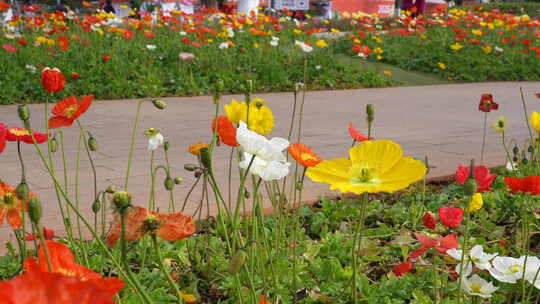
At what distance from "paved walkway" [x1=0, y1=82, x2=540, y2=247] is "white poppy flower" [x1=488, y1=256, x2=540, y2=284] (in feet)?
4.87

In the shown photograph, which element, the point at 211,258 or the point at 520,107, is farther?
the point at 520,107

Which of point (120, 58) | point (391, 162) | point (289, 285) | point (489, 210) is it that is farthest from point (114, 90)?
point (391, 162)

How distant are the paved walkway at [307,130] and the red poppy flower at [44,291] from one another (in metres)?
1.90

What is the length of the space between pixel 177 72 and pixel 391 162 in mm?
6701

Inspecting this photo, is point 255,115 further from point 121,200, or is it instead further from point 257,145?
point 121,200

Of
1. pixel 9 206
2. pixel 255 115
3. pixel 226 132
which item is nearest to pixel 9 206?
pixel 9 206

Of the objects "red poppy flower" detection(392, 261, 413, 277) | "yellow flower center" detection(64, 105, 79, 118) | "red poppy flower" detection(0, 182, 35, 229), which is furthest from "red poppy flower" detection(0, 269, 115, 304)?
"red poppy flower" detection(392, 261, 413, 277)

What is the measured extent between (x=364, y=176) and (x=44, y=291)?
564mm

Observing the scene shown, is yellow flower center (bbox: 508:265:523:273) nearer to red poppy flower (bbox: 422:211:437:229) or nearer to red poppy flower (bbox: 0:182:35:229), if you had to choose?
red poppy flower (bbox: 422:211:437:229)

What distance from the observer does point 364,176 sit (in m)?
1.02

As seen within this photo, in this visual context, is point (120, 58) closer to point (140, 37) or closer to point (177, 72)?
point (177, 72)

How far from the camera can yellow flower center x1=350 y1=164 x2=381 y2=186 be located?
3.35ft

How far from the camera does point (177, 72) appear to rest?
298 inches

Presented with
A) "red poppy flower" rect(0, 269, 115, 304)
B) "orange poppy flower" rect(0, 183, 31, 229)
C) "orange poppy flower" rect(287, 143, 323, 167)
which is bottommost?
"orange poppy flower" rect(0, 183, 31, 229)
